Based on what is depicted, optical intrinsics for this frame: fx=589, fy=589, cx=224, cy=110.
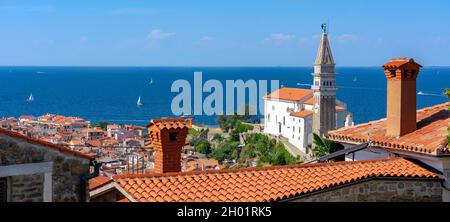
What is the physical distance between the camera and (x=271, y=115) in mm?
77500

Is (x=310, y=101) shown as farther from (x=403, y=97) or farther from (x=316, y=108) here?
(x=403, y=97)

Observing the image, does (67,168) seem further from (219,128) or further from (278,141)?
(219,128)

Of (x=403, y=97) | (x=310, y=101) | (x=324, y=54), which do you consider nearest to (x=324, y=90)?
(x=324, y=54)

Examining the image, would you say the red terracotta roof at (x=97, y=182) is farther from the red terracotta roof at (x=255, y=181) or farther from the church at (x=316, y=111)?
the church at (x=316, y=111)

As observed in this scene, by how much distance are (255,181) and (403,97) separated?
3.06m

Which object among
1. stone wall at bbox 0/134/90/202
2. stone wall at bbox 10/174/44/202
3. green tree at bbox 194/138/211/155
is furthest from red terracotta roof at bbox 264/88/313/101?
stone wall at bbox 10/174/44/202

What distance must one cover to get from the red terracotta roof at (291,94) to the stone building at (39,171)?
67.0 meters

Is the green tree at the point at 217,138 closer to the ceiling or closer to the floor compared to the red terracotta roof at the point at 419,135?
closer to the floor

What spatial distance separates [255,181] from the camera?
7156mm

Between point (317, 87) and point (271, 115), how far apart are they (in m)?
15.7

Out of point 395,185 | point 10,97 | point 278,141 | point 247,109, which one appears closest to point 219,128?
point 247,109

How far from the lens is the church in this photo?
203ft

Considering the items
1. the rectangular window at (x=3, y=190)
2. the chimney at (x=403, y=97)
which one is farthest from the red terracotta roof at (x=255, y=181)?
the rectangular window at (x=3, y=190)

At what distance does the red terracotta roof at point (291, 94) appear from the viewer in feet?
242
